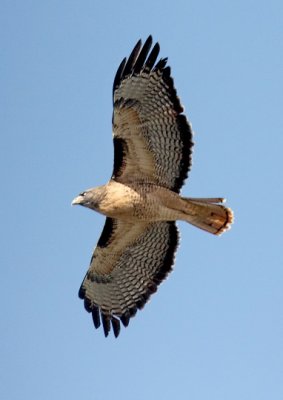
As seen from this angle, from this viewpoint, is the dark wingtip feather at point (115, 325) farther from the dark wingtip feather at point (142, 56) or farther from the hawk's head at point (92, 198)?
the dark wingtip feather at point (142, 56)

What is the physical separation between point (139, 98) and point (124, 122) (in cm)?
35

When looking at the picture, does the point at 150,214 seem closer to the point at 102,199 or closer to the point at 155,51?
the point at 102,199

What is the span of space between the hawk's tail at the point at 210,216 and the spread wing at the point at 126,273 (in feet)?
2.41

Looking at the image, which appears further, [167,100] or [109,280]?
[109,280]

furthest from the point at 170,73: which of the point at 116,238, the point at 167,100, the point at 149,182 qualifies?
the point at 116,238

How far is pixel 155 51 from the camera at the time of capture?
12805 mm

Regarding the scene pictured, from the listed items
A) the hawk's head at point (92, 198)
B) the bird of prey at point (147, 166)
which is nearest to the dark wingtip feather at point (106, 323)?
the bird of prey at point (147, 166)

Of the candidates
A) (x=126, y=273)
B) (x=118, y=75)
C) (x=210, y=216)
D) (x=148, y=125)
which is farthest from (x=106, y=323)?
(x=118, y=75)

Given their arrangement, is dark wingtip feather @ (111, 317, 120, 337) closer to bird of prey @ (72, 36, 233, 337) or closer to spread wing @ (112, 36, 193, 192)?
bird of prey @ (72, 36, 233, 337)

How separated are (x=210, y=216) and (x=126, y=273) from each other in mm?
1704

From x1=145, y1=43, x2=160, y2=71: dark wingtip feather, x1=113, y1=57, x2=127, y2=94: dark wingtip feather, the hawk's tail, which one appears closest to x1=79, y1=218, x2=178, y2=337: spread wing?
the hawk's tail

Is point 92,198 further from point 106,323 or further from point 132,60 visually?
point 106,323

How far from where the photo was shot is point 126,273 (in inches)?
562

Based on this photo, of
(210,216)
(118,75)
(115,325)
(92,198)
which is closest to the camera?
(118,75)
